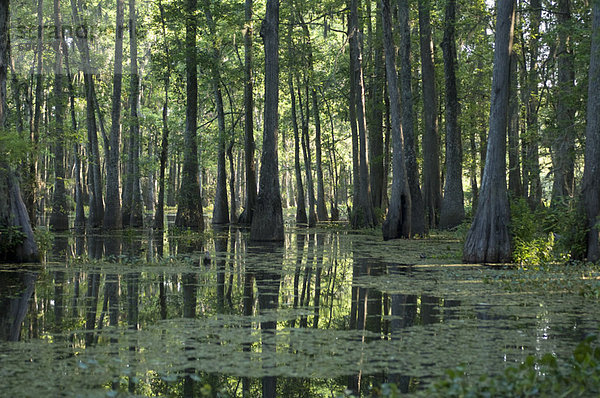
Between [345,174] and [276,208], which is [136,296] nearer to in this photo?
[276,208]

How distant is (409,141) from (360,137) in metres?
4.39

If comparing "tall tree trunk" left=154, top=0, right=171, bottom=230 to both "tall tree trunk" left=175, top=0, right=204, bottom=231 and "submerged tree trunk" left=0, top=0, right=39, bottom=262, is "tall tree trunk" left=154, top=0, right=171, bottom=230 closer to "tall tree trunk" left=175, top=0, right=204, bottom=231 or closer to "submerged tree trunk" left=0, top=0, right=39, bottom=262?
"tall tree trunk" left=175, top=0, right=204, bottom=231

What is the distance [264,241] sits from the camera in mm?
18359

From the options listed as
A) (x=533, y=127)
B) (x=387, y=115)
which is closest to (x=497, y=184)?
(x=533, y=127)

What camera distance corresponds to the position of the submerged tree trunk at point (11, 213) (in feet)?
37.6

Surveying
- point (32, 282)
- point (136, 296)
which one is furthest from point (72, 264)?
point (136, 296)

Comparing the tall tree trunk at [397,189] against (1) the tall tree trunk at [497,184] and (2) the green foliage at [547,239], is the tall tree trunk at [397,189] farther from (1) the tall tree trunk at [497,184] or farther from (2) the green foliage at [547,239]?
(2) the green foliage at [547,239]

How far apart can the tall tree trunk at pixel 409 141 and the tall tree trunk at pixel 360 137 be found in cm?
325

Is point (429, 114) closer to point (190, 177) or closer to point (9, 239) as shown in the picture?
point (190, 177)

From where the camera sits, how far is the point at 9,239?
37.9 feet

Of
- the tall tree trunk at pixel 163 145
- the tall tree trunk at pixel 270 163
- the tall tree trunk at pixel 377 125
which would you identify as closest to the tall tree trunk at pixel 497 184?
the tall tree trunk at pixel 270 163

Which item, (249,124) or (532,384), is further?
(249,124)

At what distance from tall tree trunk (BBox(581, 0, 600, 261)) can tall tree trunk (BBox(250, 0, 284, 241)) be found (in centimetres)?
872

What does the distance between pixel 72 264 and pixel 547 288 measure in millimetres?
8344
